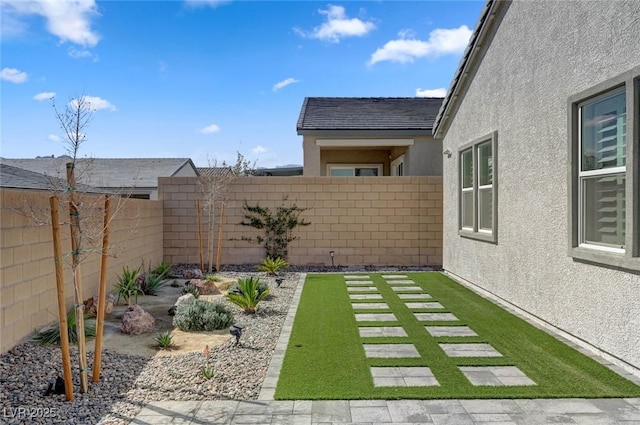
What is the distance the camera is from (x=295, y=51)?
13.5m

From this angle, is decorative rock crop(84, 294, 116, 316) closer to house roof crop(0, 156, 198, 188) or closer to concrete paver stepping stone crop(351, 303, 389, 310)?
concrete paver stepping stone crop(351, 303, 389, 310)

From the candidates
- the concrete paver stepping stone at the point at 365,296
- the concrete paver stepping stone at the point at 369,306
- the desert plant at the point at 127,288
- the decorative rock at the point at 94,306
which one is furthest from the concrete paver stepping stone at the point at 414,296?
the decorative rock at the point at 94,306

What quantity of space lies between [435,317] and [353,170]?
36.0 ft

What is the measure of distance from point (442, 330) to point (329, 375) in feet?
7.42

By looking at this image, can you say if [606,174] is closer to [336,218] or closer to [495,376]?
[495,376]

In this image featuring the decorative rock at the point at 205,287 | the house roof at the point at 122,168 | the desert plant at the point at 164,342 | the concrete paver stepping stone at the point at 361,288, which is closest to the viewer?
the desert plant at the point at 164,342

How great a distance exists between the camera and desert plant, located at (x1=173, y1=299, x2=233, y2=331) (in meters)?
6.07

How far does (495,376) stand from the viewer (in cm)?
411

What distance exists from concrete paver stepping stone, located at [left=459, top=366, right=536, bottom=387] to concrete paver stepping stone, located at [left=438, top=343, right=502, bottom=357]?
414 mm

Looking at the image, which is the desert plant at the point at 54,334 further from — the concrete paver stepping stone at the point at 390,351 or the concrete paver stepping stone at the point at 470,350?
the concrete paver stepping stone at the point at 470,350

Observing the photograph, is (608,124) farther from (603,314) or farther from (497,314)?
(497,314)

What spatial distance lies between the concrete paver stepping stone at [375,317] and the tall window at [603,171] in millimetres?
2712

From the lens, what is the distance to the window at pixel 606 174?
4023mm

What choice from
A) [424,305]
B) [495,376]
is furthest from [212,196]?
[495,376]
